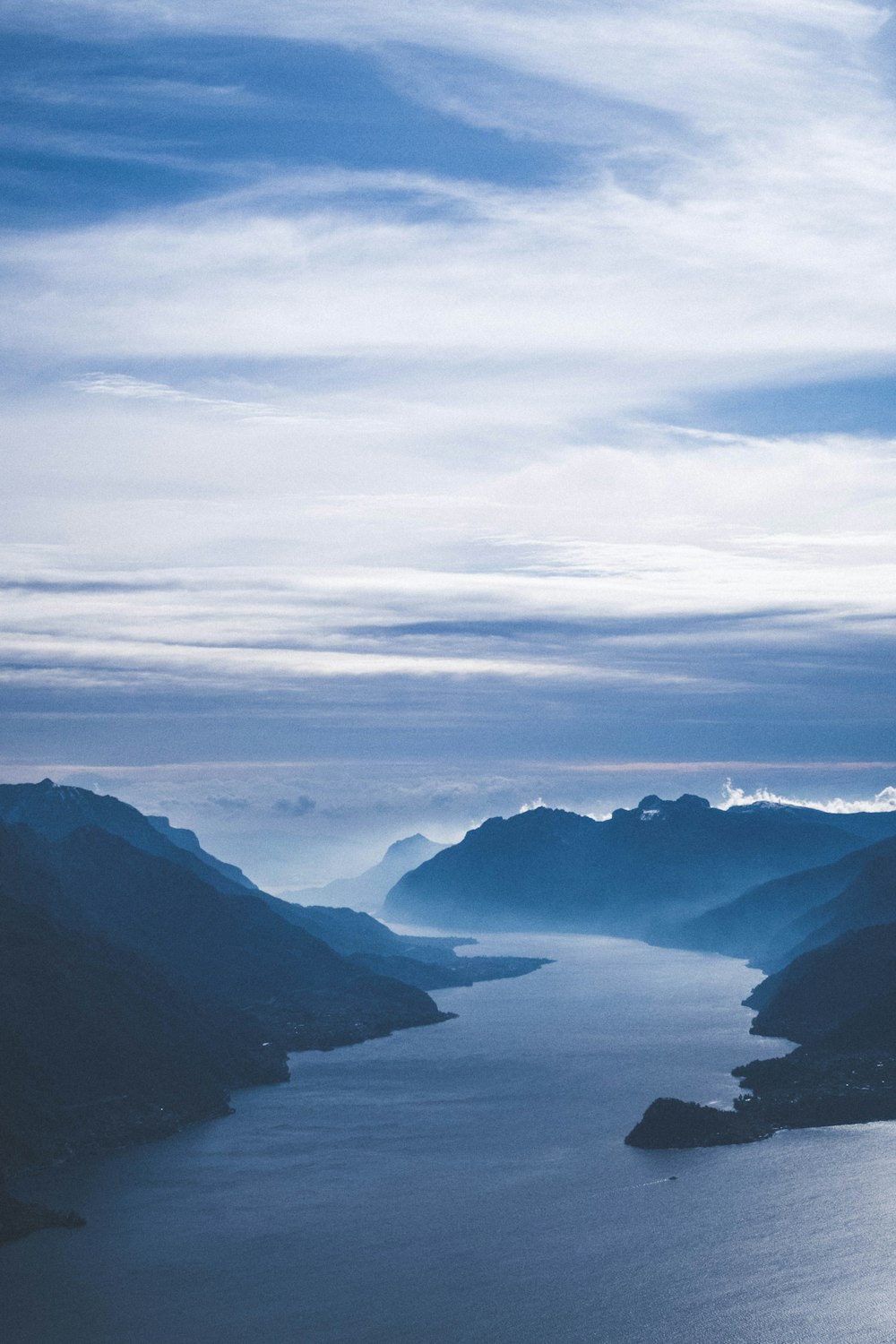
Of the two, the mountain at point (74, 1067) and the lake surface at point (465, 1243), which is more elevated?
the mountain at point (74, 1067)

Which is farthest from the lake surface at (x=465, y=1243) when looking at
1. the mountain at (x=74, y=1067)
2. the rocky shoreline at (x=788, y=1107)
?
the mountain at (x=74, y=1067)

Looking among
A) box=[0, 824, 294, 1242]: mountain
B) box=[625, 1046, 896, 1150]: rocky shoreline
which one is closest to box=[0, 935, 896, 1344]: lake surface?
box=[625, 1046, 896, 1150]: rocky shoreline

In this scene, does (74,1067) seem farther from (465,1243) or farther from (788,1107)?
(788,1107)

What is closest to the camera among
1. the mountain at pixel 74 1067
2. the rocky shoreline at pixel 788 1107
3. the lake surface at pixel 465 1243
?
the lake surface at pixel 465 1243

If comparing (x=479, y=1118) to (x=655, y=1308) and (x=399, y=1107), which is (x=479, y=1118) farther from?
(x=655, y=1308)

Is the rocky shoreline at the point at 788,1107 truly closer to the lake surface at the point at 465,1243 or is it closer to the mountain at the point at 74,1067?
the lake surface at the point at 465,1243

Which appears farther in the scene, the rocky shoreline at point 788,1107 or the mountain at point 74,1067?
the mountain at point 74,1067

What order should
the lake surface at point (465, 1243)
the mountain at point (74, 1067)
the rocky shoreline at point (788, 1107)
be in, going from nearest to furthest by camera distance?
1. the lake surface at point (465, 1243)
2. the rocky shoreline at point (788, 1107)
3. the mountain at point (74, 1067)

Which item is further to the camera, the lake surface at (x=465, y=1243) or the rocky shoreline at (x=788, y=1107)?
the rocky shoreline at (x=788, y=1107)

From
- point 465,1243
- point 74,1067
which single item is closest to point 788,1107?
point 465,1243
